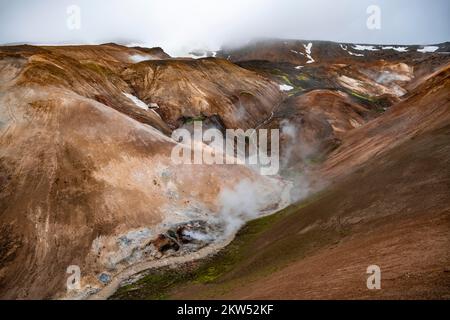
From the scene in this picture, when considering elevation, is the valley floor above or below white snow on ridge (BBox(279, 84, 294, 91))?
below

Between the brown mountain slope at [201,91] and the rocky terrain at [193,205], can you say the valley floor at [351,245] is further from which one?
the brown mountain slope at [201,91]

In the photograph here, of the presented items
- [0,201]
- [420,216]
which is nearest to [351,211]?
[420,216]

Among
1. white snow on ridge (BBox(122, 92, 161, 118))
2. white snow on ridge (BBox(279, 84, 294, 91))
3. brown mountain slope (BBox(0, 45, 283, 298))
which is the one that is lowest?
brown mountain slope (BBox(0, 45, 283, 298))

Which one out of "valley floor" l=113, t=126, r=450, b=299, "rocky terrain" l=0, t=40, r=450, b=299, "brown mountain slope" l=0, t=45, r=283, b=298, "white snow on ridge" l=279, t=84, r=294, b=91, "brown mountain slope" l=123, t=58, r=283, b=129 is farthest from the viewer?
"white snow on ridge" l=279, t=84, r=294, b=91

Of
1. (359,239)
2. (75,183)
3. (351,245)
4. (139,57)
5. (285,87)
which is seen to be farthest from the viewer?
(285,87)

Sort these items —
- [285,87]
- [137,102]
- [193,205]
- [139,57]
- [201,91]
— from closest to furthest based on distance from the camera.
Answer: [193,205], [137,102], [201,91], [139,57], [285,87]

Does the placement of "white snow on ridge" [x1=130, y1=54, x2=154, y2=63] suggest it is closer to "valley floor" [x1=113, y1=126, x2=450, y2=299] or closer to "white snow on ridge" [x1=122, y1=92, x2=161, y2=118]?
"white snow on ridge" [x1=122, y1=92, x2=161, y2=118]

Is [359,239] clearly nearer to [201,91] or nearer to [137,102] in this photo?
[137,102]

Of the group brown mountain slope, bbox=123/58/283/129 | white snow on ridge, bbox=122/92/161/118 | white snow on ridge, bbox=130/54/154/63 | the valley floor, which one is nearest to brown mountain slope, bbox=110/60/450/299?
the valley floor

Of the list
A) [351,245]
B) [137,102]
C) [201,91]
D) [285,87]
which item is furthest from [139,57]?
[351,245]

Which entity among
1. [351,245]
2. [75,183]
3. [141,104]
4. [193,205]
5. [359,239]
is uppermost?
[141,104]
